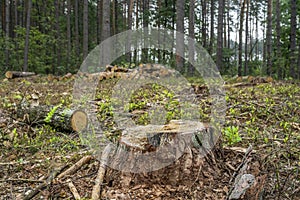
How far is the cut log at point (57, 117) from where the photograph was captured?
4348mm

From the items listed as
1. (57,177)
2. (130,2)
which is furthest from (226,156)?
(130,2)

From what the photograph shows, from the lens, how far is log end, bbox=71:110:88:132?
4.32 meters

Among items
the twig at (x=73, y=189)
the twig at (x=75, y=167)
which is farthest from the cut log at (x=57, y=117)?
the twig at (x=73, y=189)

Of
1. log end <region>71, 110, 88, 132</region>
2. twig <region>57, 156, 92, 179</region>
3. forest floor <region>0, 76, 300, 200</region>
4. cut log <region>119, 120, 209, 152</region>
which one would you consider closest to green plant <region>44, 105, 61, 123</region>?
forest floor <region>0, 76, 300, 200</region>

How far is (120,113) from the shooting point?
16.7ft

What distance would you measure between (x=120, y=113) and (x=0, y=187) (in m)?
2.49

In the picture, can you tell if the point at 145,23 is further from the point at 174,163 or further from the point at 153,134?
the point at 174,163

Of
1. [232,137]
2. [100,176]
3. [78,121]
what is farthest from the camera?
[78,121]

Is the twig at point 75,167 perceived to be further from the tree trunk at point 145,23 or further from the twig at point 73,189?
the tree trunk at point 145,23

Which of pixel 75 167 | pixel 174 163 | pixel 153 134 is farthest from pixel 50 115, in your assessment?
pixel 174 163

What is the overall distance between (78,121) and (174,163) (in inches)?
86.8

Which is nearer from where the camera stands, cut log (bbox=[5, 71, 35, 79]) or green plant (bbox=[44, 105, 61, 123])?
green plant (bbox=[44, 105, 61, 123])

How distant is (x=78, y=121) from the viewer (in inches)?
171

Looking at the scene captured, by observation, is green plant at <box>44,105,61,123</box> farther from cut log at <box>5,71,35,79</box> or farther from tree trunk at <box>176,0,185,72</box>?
cut log at <box>5,71,35,79</box>
